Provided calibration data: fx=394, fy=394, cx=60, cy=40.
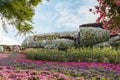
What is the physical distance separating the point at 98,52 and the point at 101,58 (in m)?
0.92

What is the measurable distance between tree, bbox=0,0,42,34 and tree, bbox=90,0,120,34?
725 inches

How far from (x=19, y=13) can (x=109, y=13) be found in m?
19.8

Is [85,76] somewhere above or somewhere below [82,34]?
below

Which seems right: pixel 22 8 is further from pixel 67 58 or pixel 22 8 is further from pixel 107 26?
pixel 107 26

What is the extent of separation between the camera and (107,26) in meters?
13.7

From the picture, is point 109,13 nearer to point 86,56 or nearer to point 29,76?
point 29,76

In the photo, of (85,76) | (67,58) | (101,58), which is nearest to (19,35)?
(67,58)

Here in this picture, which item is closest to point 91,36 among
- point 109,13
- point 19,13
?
point 19,13

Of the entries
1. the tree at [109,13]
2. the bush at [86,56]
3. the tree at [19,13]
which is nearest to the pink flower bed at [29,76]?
the tree at [109,13]

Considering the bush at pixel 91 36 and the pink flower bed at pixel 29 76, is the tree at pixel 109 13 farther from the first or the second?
the bush at pixel 91 36

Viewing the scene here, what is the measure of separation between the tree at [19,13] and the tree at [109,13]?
18.4m

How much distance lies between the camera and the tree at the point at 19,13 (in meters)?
31.8

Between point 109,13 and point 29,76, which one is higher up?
point 109,13

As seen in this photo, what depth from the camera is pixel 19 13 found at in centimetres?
3219
